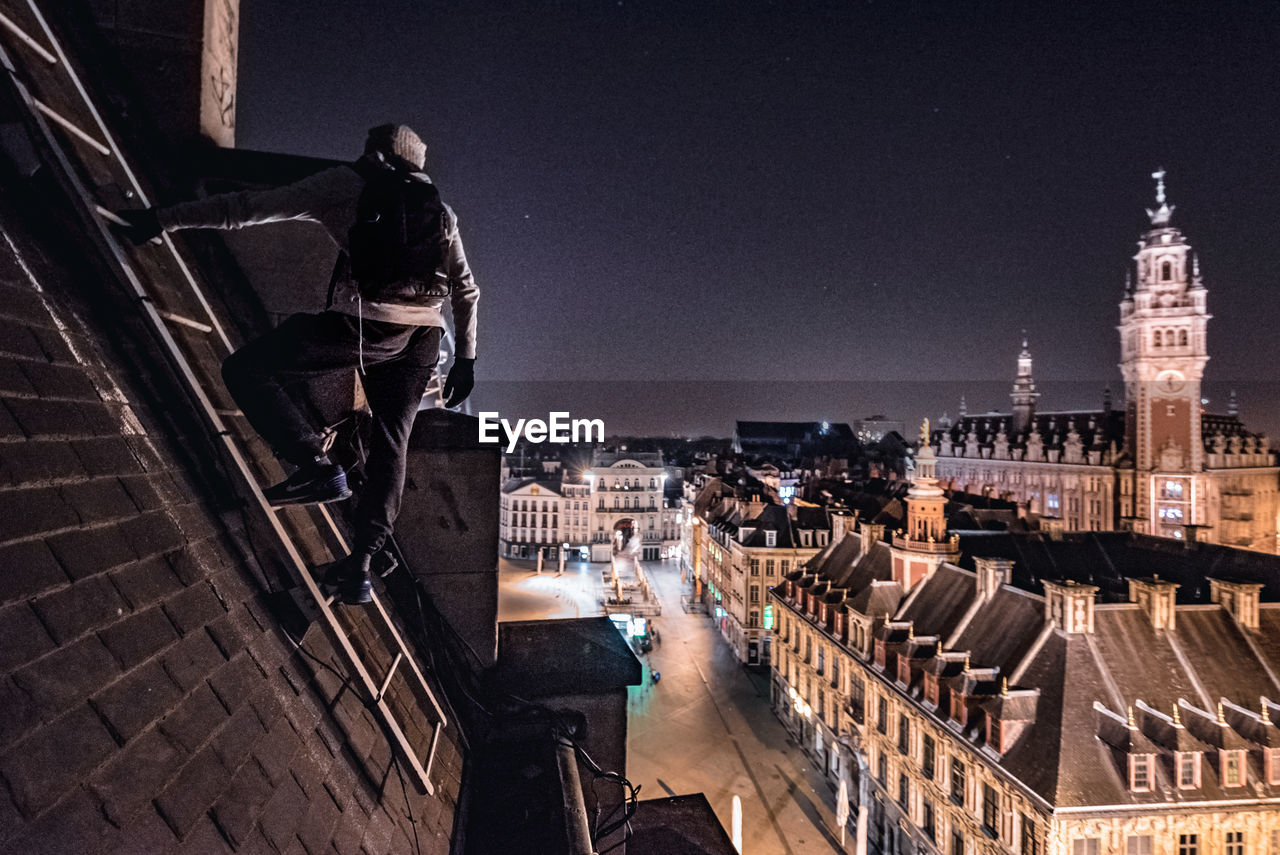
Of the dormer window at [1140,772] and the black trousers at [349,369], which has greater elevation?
the black trousers at [349,369]

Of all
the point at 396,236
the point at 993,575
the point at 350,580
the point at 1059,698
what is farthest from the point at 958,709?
the point at 396,236

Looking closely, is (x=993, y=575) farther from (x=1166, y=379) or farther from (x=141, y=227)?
(x=1166, y=379)

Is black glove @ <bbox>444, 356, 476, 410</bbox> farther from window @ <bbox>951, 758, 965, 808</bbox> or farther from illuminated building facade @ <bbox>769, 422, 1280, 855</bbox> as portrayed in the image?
window @ <bbox>951, 758, 965, 808</bbox>

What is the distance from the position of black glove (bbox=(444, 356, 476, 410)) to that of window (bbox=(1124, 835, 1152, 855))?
17347 mm

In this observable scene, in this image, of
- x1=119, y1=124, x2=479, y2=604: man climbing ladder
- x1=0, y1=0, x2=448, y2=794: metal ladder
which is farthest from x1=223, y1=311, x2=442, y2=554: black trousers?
x1=0, y1=0, x2=448, y2=794: metal ladder

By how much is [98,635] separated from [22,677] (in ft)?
0.83

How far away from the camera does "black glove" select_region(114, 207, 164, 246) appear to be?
2566 mm

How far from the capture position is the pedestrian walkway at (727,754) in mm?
19938

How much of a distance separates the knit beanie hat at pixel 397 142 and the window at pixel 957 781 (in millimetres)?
18720

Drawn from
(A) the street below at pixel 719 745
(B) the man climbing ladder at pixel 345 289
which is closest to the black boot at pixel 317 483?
(B) the man climbing ladder at pixel 345 289

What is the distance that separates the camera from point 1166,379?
46.4 meters

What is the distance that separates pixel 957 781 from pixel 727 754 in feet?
34.6

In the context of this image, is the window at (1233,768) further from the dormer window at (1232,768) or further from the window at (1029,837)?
the window at (1029,837)

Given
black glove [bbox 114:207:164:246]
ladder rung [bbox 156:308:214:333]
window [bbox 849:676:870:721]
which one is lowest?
window [bbox 849:676:870:721]
